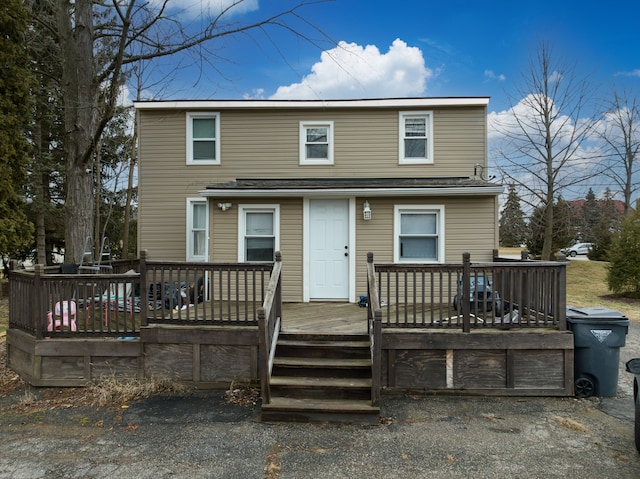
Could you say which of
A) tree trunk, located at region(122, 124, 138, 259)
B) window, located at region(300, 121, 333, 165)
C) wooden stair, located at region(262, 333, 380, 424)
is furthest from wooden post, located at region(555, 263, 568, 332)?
tree trunk, located at region(122, 124, 138, 259)

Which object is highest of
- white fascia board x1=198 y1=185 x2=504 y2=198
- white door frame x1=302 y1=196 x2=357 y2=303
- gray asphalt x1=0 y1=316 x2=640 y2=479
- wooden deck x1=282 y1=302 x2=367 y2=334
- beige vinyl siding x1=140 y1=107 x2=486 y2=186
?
beige vinyl siding x1=140 y1=107 x2=486 y2=186

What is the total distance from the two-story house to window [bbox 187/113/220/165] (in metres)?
0.03

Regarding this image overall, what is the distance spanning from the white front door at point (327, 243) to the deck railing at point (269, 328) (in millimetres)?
2511

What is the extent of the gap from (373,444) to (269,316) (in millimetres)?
1689

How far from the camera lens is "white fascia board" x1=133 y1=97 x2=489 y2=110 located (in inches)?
360

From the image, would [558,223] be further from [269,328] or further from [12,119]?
[12,119]

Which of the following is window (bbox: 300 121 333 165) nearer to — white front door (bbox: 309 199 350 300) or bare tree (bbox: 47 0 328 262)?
white front door (bbox: 309 199 350 300)

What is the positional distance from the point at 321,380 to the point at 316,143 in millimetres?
6447

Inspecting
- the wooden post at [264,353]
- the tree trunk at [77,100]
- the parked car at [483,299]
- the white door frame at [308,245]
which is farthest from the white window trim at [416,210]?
the tree trunk at [77,100]

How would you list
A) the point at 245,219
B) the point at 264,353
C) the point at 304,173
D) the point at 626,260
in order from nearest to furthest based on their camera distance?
the point at 264,353
the point at 245,219
the point at 304,173
the point at 626,260

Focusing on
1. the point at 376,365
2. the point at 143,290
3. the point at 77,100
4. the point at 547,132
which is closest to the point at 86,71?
the point at 77,100

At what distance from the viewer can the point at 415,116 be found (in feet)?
30.8

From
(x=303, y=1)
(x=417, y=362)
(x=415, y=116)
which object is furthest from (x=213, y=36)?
(x=417, y=362)

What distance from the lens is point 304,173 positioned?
9508mm
